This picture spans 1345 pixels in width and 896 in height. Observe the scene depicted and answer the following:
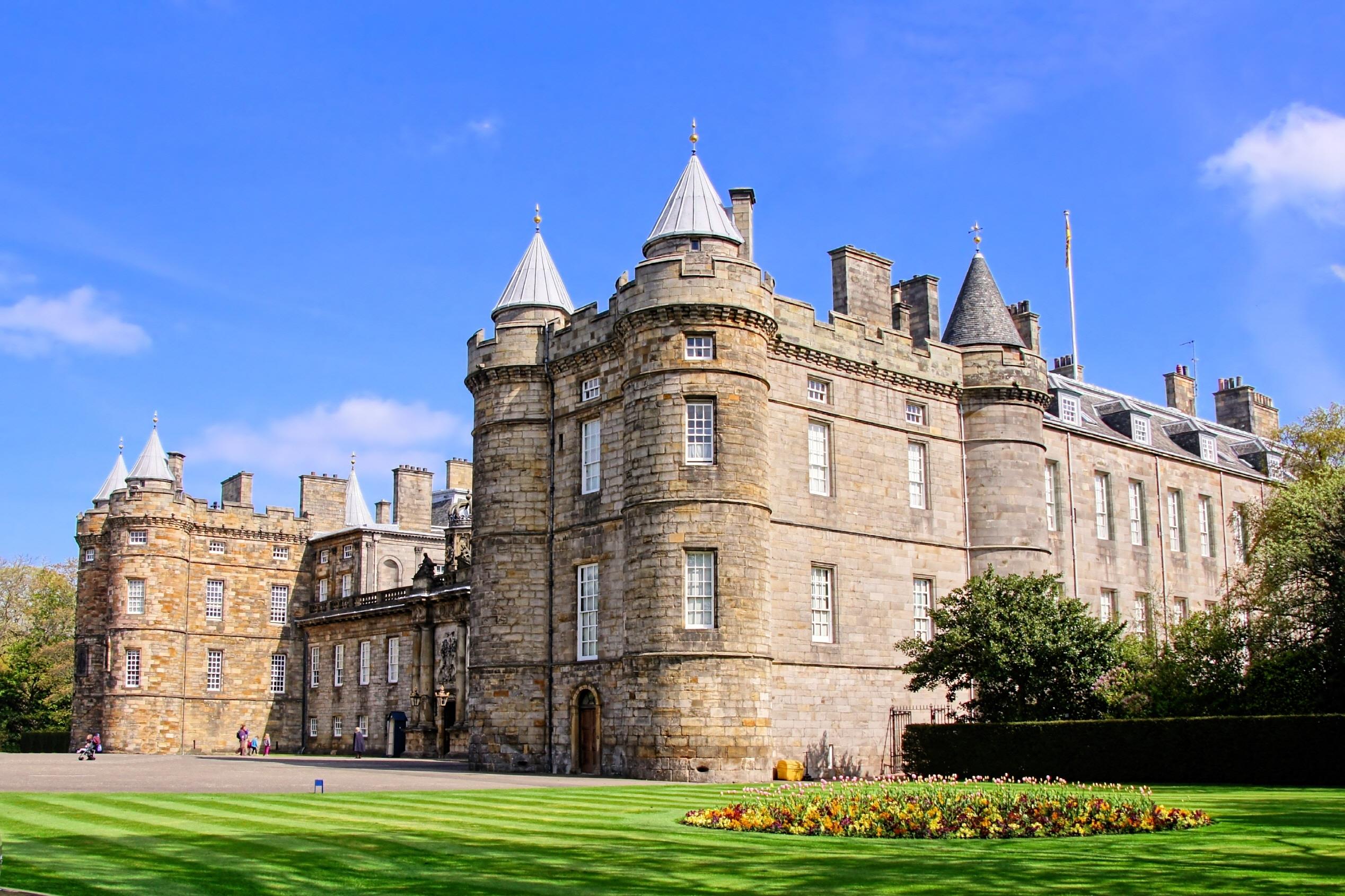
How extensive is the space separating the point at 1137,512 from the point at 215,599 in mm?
41844

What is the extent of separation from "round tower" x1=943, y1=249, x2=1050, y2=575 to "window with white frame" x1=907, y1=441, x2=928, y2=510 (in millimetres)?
1619

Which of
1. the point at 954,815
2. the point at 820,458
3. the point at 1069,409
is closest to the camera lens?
the point at 954,815

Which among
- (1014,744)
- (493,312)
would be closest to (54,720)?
(493,312)

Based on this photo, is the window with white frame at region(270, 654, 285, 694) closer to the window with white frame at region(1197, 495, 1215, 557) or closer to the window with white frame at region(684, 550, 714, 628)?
the window with white frame at region(684, 550, 714, 628)

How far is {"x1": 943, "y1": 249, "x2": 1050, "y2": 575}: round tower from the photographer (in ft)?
123

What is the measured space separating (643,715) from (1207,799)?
12.9 meters

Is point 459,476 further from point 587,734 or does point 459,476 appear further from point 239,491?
point 587,734

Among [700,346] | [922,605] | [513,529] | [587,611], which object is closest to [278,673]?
[513,529]

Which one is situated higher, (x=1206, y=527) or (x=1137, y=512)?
(x=1137, y=512)

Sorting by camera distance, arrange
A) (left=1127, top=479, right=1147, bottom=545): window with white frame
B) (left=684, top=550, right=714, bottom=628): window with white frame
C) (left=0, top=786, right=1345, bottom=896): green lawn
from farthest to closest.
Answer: (left=1127, top=479, right=1147, bottom=545): window with white frame → (left=684, top=550, right=714, bottom=628): window with white frame → (left=0, top=786, right=1345, bottom=896): green lawn

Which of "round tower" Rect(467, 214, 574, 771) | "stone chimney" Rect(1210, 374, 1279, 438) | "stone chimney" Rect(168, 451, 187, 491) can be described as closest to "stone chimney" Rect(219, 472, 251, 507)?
"stone chimney" Rect(168, 451, 187, 491)

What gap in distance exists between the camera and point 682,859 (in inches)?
516

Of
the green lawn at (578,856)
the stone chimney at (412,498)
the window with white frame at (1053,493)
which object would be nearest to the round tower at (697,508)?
the green lawn at (578,856)

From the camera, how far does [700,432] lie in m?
31.5
